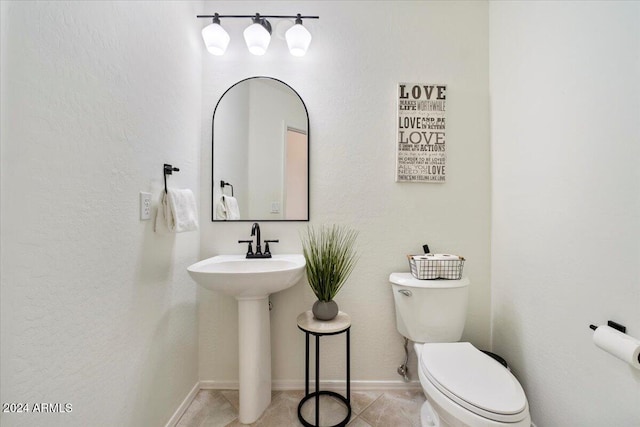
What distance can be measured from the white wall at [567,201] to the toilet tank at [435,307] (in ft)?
1.00

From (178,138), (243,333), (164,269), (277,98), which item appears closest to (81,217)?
(164,269)

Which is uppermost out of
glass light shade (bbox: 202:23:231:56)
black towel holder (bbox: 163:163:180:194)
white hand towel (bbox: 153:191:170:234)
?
glass light shade (bbox: 202:23:231:56)

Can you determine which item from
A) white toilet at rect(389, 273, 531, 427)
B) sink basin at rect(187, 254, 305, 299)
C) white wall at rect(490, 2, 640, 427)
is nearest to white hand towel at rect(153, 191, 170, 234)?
sink basin at rect(187, 254, 305, 299)

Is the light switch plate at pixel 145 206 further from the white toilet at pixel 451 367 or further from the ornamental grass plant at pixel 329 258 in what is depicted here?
the white toilet at pixel 451 367

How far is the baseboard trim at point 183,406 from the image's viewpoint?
4.15 ft

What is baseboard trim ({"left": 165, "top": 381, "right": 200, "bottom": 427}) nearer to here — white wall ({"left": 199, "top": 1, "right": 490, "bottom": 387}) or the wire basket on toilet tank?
white wall ({"left": 199, "top": 1, "right": 490, "bottom": 387})

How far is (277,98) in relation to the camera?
159cm

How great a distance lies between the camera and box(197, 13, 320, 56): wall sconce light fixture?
4.78 feet

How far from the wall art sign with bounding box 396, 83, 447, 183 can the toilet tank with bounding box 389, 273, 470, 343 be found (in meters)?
0.62

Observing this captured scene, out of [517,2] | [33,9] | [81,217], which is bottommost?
[81,217]

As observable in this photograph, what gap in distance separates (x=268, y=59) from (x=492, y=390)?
1.97 metres

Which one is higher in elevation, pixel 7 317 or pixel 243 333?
pixel 7 317

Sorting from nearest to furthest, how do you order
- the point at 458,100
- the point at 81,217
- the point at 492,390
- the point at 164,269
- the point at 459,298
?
the point at 81,217 < the point at 492,390 < the point at 164,269 < the point at 459,298 < the point at 458,100

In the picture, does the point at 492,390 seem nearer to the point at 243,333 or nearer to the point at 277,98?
the point at 243,333
